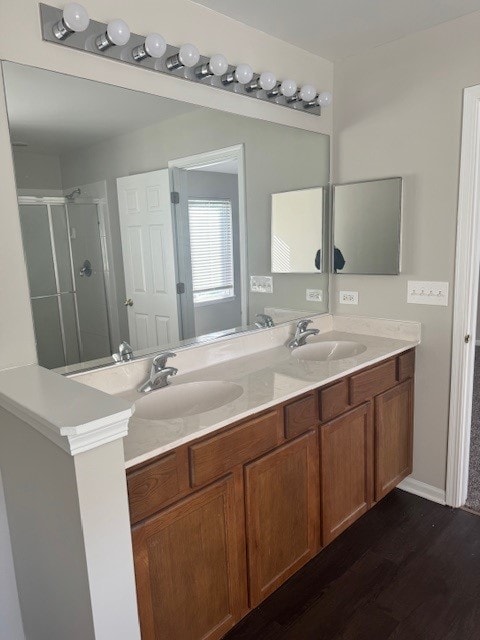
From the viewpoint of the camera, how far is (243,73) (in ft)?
6.10

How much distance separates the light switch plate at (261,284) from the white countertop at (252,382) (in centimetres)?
30

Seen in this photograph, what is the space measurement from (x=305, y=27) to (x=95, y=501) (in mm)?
2066

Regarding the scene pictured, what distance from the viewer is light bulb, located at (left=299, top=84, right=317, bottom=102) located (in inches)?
87.1

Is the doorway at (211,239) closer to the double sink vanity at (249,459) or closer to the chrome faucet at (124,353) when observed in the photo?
the double sink vanity at (249,459)

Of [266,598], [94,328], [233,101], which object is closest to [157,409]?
[94,328]

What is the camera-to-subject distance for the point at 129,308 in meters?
1.81

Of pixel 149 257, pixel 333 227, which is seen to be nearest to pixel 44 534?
pixel 149 257

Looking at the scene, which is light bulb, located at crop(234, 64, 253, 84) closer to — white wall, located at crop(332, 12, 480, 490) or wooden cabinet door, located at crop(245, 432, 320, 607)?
white wall, located at crop(332, 12, 480, 490)

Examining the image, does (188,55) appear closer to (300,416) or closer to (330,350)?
(300,416)

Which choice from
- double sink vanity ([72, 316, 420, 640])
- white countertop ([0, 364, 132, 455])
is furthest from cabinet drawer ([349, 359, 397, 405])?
white countertop ([0, 364, 132, 455])

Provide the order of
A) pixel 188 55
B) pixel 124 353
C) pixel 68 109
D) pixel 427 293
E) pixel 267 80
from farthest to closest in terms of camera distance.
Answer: pixel 427 293 → pixel 267 80 → pixel 124 353 → pixel 188 55 → pixel 68 109

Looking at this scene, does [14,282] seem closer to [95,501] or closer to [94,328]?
[94,328]

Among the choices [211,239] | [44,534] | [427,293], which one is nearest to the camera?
[44,534]

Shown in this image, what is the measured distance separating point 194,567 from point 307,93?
2.06 meters
